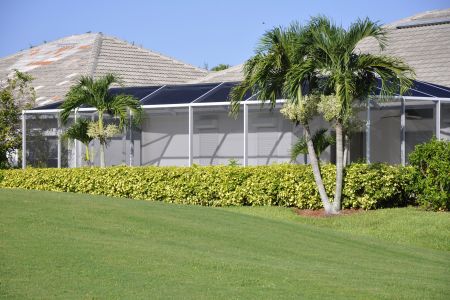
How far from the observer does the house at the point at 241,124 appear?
25578mm

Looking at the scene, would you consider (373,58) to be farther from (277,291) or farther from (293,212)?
(277,291)

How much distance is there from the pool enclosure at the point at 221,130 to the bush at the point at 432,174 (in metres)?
4.01

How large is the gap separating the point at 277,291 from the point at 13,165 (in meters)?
23.9

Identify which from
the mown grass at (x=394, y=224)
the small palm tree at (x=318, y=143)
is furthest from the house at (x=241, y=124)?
the mown grass at (x=394, y=224)

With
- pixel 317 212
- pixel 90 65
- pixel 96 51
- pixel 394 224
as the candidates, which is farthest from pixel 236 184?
pixel 96 51

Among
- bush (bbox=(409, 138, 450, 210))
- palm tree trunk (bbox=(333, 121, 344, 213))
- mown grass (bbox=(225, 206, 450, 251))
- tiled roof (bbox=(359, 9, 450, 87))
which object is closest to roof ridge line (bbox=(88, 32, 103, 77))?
tiled roof (bbox=(359, 9, 450, 87))

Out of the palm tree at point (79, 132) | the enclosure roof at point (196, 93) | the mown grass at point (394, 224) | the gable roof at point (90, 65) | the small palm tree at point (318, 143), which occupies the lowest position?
the mown grass at point (394, 224)

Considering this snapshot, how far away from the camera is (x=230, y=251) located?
13.2m

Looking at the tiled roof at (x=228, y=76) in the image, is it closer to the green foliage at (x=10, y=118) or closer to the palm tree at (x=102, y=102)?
the green foliage at (x=10, y=118)

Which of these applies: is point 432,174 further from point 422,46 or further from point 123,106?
point 422,46

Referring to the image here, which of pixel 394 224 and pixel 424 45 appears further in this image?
pixel 424 45

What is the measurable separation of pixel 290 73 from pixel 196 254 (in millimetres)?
8597

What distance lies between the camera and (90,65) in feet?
119

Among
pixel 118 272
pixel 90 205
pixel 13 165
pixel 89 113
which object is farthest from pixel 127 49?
pixel 118 272
